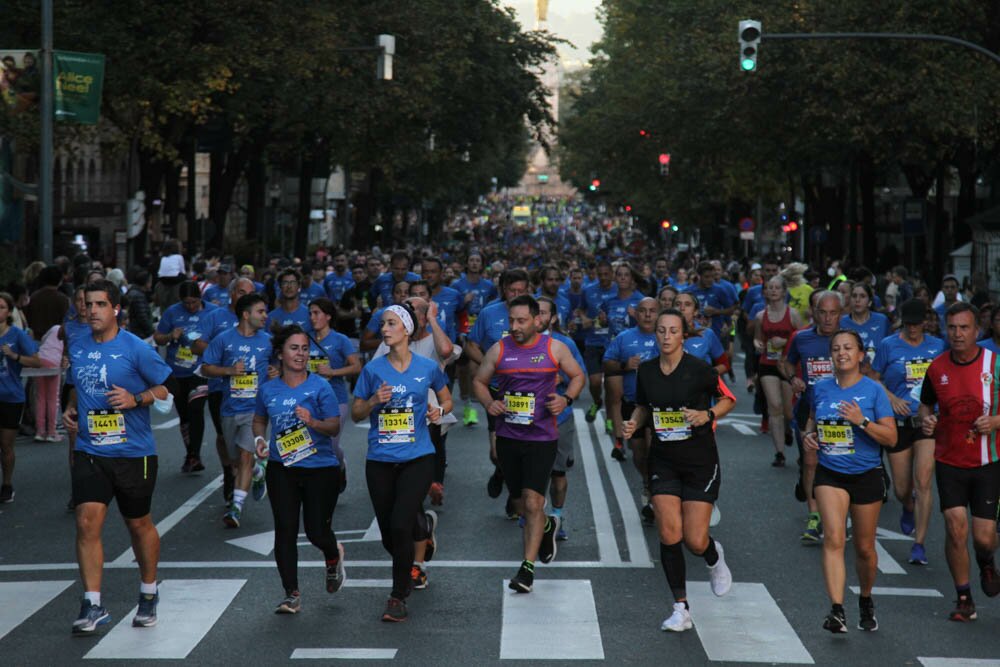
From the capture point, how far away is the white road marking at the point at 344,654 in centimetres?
866

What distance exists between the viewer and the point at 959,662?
8.72 metres

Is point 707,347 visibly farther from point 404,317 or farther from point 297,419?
point 297,419

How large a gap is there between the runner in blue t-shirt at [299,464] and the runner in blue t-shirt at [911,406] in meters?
3.85

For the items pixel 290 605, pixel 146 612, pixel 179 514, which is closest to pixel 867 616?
pixel 290 605

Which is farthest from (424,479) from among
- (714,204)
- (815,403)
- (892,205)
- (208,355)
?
(714,204)

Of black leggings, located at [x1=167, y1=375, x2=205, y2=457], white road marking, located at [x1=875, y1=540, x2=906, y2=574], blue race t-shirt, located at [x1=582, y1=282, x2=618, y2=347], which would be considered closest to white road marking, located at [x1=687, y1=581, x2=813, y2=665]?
white road marking, located at [x1=875, y1=540, x2=906, y2=574]

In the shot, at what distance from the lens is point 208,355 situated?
1302 centimetres

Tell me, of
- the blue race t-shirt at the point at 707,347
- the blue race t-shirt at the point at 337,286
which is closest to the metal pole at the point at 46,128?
the blue race t-shirt at the point at 337,286

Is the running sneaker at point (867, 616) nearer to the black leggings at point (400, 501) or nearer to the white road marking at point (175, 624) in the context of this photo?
the black leggings at point (400, 501)

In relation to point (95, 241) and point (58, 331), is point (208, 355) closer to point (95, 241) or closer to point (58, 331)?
point (58, 331)

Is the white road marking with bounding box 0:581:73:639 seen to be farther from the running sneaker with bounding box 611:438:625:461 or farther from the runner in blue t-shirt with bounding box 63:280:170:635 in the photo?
the running sneaker with bounding box 611:438:625:461

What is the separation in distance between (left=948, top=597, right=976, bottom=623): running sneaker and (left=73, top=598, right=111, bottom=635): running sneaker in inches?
177

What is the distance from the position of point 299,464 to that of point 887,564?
407 centimetres

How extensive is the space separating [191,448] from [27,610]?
236 inches
